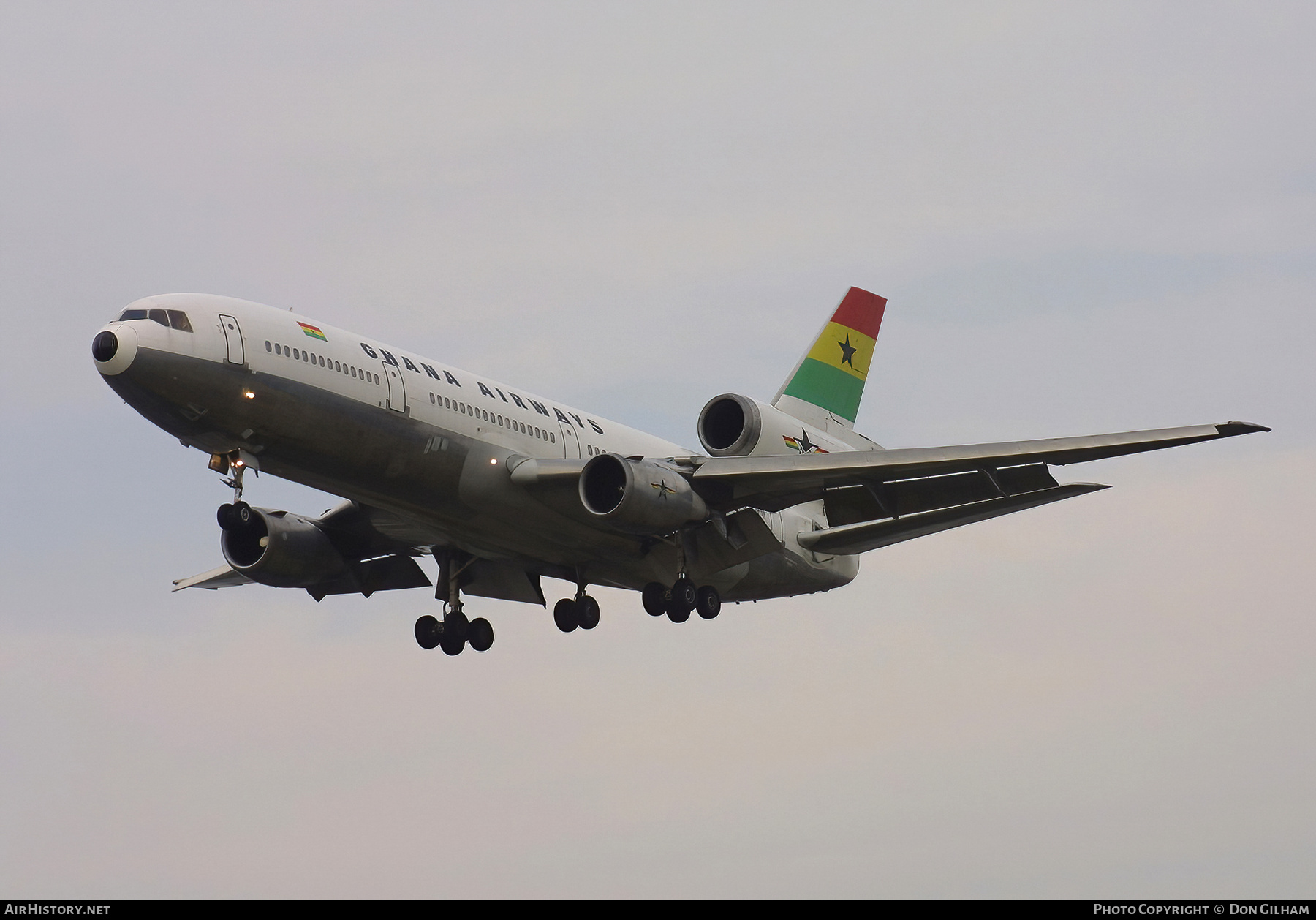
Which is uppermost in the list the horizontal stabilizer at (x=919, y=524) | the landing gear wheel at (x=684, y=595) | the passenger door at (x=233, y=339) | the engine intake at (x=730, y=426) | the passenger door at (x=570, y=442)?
the engine intake at (x=730, y=426)

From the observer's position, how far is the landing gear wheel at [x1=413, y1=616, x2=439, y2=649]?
36.1m

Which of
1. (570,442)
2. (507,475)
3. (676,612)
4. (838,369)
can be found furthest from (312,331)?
(838,369)

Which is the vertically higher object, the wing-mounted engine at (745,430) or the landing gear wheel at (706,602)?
the wing-mounted engine at (745,430)

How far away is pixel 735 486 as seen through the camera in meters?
32.9

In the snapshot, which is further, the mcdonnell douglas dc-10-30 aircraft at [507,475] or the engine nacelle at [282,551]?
the engine nacelle at [282,551]

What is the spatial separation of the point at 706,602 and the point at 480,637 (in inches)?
210

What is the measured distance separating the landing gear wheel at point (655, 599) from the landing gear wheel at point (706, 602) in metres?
0.66

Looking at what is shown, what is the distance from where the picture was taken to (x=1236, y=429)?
90.4 feet

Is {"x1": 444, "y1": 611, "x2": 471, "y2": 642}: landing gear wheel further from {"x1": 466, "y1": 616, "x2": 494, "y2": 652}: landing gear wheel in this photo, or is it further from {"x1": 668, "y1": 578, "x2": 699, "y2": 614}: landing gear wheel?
{"x1": 668, "y1": 578, "x2": 699, "y2": 614}: landing gear wheel

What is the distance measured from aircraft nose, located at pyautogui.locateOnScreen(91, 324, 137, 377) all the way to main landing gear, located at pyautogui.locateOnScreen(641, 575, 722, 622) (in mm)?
11702

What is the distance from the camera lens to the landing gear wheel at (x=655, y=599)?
3366cm

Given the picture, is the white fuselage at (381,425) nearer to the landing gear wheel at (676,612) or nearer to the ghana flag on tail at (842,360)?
the landing gear wheel at (676,612)

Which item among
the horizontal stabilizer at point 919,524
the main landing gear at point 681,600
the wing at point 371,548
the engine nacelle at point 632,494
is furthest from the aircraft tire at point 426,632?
the horizontal stabilizer at point 919,524

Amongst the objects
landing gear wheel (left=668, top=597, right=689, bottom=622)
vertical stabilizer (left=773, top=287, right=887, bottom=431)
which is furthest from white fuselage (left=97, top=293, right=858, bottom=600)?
vertical stabilizer (left=773, top=287, right=887, bottom=431)
